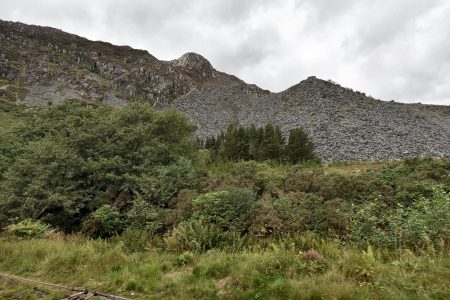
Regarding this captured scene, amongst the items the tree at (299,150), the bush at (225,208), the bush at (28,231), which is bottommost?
the bush at (28,231)

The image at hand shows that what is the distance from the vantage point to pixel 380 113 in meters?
63.1

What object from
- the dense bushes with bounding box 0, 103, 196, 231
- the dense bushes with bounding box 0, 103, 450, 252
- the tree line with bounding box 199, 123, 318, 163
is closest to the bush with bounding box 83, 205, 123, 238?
the dense bushes with bounding box 0, 103, 450, 252

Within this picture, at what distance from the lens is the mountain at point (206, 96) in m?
51.8

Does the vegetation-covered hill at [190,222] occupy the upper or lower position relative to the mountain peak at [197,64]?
lower

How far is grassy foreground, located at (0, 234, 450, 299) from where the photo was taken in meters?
5.14

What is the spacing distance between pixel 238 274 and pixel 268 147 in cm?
4146

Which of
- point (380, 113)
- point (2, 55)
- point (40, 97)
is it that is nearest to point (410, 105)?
point (380, 113)

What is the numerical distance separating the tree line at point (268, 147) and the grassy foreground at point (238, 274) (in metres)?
37.3

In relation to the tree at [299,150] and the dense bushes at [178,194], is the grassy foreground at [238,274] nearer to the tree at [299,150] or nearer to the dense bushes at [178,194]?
the dense bushes at [178,194]

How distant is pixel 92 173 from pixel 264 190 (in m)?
8.40

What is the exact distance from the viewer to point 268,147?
4700 centimetres

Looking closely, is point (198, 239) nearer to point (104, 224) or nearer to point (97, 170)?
point (104, 224)

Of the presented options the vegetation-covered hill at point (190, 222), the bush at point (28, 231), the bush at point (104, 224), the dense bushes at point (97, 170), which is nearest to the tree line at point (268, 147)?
the vegetation-covered hill at point (190, 222)

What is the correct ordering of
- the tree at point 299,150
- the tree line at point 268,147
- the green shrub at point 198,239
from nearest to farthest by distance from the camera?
the green shrub at point 198,239 → the tree at point 299,150 → the tree line at point 268,147
